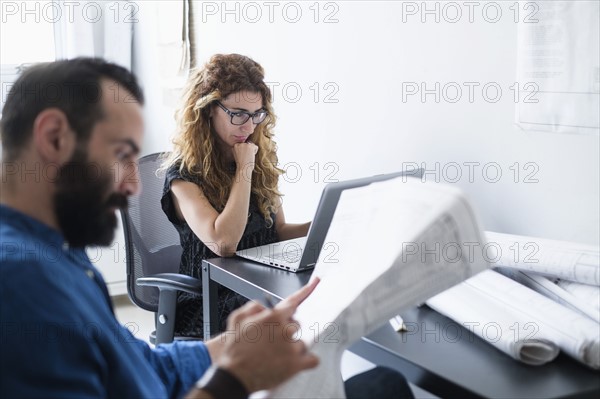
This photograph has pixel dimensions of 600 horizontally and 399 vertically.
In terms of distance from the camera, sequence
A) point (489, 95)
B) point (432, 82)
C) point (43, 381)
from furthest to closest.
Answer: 1. point (432, 82)
2. point (489, 95)
3. point (43, 381)

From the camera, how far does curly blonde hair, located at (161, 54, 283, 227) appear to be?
1.96 metres

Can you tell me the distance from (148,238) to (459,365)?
4.25 feet

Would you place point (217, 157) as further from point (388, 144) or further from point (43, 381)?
point (43, 381)

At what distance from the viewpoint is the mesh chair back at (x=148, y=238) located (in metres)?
2.07

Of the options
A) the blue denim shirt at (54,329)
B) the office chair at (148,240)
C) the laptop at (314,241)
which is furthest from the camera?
the office chair at (148,240)

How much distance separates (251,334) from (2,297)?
0.34 m

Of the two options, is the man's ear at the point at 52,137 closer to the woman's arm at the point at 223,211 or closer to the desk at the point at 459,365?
the desk at the point at 459,365

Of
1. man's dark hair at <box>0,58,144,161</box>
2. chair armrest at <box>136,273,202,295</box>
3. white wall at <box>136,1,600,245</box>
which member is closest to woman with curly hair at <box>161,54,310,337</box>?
chair armrest at <box>136,273,202,295</box>

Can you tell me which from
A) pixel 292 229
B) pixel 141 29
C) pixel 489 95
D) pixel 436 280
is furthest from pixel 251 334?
pixel 141 29

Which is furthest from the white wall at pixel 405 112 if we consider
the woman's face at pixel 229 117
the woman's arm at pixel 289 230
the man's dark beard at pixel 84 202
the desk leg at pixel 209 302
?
the man's dark beard at pixel 84 202

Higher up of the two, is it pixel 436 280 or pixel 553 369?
pixel 436 280

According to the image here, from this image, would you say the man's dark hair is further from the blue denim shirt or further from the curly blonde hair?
the curly blonde hair

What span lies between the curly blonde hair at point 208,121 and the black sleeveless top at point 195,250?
0.03 m

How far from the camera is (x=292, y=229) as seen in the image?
2121 mm
